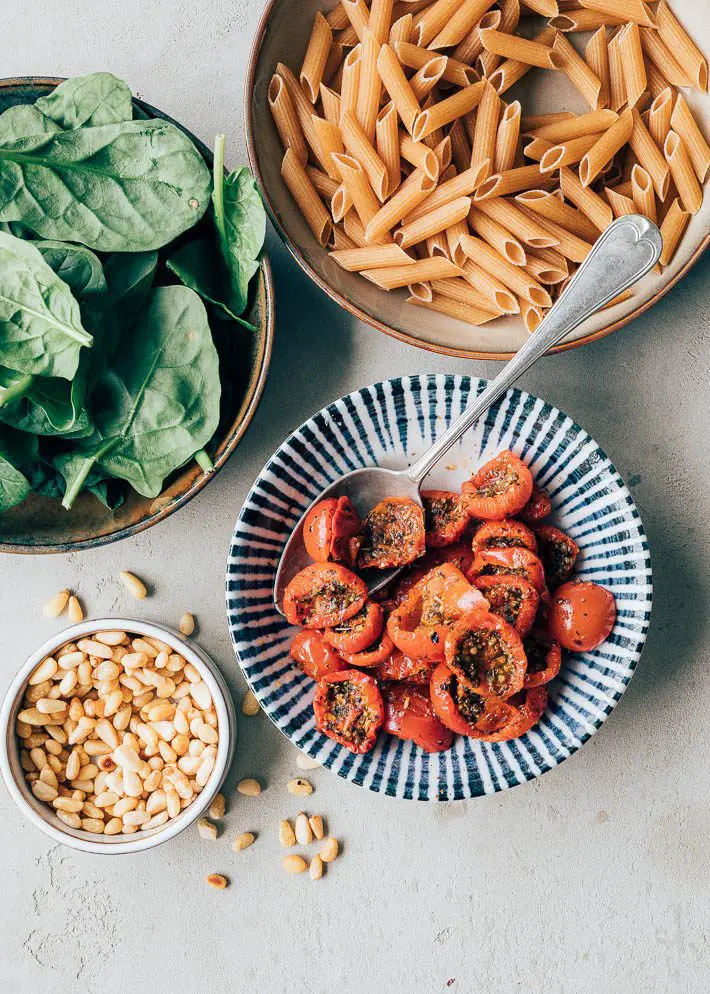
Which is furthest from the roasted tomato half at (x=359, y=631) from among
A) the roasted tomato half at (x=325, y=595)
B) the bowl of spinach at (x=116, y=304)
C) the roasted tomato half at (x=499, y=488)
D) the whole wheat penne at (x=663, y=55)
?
the whole wheat penne at (x=663, y=55)

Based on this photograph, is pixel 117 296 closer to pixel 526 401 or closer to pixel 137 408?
pixel 137 408

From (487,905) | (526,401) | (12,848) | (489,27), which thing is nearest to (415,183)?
(489,27)

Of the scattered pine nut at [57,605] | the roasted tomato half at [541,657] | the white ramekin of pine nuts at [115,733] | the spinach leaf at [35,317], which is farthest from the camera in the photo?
the scattered pine nut at [57,605]

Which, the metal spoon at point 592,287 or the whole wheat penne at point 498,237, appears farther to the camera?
the whole wheat penne at point 498,237

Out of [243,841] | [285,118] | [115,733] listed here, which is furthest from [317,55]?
[243,841]

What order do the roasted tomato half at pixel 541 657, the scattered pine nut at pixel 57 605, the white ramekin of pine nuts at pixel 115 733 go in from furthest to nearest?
the scattered pine nut at pixel 57 605
the white ramekin of pine nuts at pixel 115 733
the roasted tomato half at pixel 541 657

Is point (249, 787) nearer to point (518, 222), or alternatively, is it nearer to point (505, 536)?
point (505, 536)

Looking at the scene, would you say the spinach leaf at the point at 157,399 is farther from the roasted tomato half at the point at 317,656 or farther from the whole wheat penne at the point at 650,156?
the whole wheat penne at the point at 650,156
